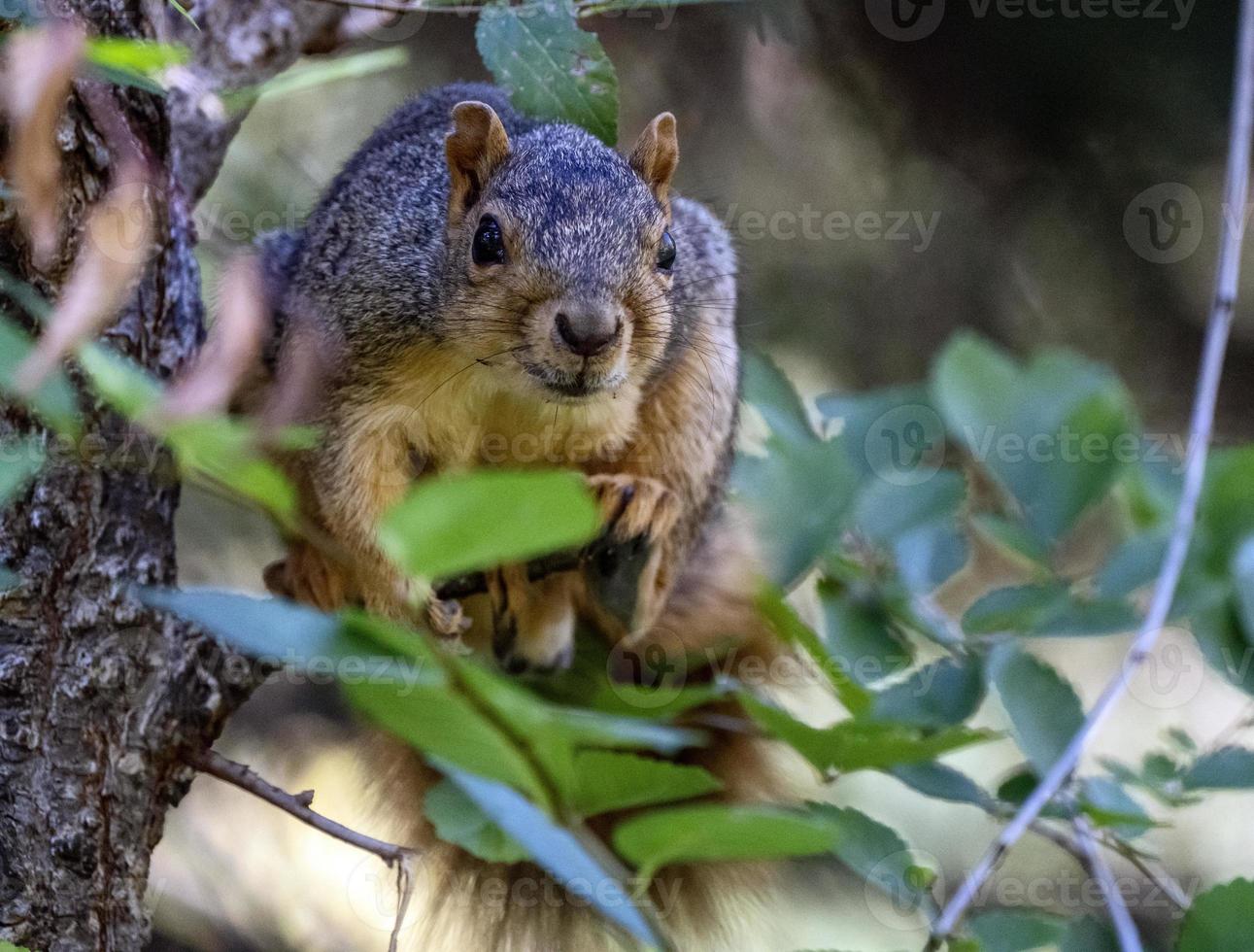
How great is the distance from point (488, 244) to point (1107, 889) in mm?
989

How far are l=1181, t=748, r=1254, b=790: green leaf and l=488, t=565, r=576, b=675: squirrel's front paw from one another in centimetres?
104

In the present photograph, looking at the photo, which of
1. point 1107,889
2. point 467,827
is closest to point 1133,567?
point 1107,889

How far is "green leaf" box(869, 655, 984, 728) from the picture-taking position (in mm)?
980

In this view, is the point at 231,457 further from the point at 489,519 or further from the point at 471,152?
the point at 471,152

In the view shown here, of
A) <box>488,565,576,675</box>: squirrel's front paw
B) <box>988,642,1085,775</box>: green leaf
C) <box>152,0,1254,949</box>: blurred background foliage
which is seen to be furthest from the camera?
<box>152,0,1254,949</box>: blurred background foliage

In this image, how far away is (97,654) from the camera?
1495mm

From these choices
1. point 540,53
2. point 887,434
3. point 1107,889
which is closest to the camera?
point 1107,889

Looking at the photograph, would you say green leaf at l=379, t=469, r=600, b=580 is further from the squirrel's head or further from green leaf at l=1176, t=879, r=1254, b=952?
the squirrel's head

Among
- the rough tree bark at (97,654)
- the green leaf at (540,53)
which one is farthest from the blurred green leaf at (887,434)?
the rough tree bark at (97,654)

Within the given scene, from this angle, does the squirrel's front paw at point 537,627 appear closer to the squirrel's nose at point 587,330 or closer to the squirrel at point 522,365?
the squirrel at point 522,365

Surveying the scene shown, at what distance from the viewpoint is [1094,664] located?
309cm

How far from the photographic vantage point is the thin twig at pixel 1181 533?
89 centimetres

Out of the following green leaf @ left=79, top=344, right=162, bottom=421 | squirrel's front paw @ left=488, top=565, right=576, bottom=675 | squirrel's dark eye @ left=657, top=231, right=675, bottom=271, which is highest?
squirrel's dark eye @ left=657, top=231, right=675, bottom=271

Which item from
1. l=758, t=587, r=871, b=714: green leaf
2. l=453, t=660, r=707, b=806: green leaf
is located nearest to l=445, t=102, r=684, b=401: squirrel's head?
l=758, t=587, r=871, b=714: green leaf
